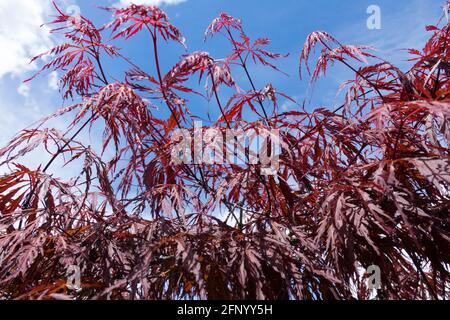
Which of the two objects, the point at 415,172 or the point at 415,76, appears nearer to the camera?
the point at 415,172

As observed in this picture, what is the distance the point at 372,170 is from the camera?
1.17m

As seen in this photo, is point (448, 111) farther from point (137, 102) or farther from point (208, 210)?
point (137, 102)

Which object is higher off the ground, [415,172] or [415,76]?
[415,76]

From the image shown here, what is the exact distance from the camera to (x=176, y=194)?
1177 millimetres

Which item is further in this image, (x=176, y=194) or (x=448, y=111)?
(x=176, y=194)

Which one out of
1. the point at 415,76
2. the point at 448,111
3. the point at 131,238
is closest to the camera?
the point at 448,111

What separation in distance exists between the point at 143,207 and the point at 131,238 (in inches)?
3.3

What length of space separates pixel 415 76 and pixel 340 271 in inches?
24.1

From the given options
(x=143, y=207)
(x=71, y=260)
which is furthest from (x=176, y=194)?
(x=71, y=260)

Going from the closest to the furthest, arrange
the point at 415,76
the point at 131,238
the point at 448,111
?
the point at 448,111 < the point at 131,238 < the point at 415,76
